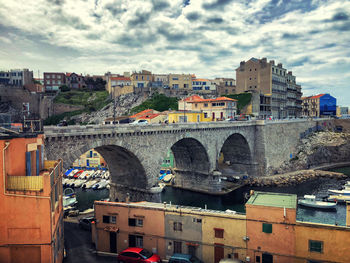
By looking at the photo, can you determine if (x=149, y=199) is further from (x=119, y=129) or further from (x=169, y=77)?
(x=169, y=77)

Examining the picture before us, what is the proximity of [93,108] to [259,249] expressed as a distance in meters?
108

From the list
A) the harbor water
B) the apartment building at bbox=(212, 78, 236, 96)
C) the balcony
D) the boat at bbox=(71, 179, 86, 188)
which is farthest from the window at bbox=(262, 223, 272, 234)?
the apartment building at bbox=(212, 78, 236, 96)

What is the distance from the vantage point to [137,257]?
2455cm

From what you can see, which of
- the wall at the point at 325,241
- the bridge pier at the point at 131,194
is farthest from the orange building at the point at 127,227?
the wall at the point at 325,241

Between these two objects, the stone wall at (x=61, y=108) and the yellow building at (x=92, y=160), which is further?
the stone wall at (x=61, y=108)

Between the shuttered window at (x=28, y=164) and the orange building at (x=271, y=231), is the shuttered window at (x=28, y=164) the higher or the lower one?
the higher one

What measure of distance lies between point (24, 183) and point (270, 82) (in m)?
88.6

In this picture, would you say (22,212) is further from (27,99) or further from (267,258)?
(27,99)

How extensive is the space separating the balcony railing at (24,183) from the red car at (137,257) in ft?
32.4

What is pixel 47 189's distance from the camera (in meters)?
19.5

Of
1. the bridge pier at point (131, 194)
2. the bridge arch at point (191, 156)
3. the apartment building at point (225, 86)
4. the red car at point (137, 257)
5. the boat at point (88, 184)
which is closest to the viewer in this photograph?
the red car at point (137, 257)

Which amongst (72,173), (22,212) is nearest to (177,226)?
(22,212)

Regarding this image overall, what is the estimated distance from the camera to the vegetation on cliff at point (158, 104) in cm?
10656

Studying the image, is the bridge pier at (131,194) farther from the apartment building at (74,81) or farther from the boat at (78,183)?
the apartment building at (74,81)
